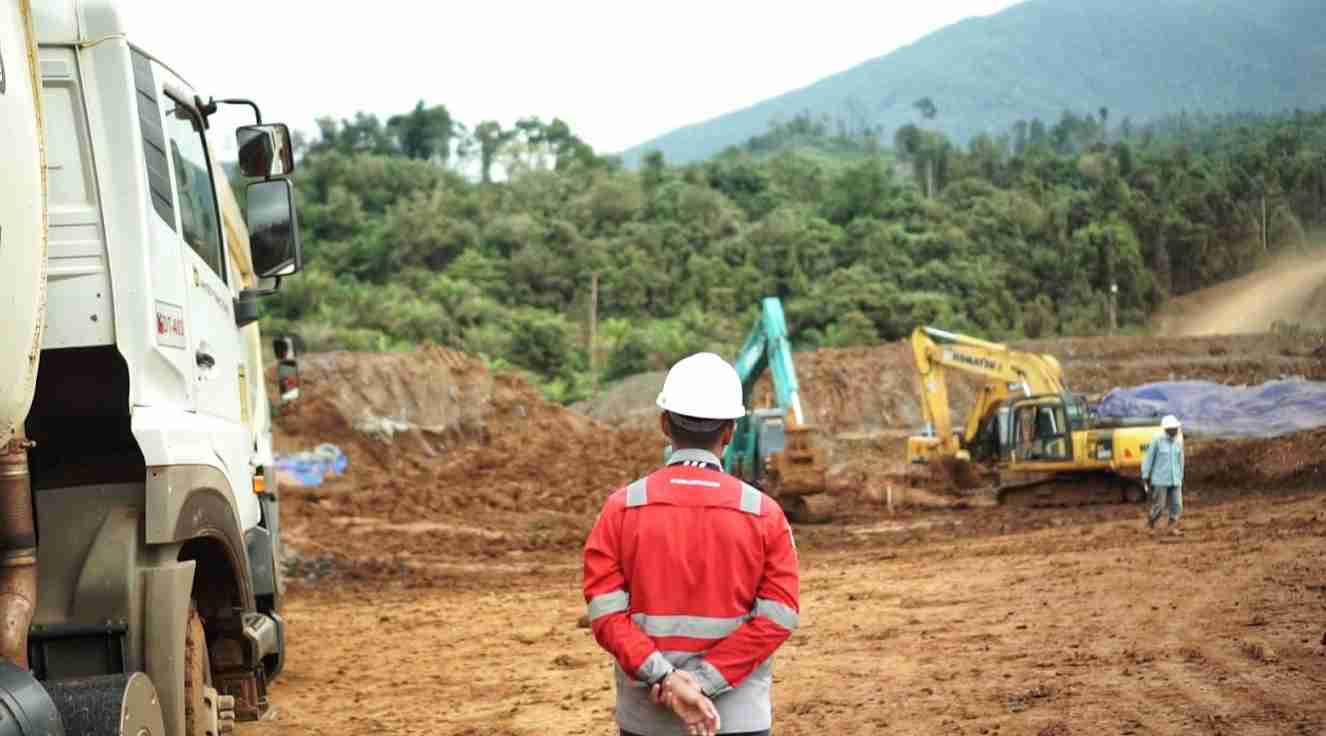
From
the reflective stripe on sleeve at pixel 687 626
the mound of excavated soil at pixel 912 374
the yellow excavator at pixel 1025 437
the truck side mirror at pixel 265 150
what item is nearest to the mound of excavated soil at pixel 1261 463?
the yellow excavator at pixel 1025 437

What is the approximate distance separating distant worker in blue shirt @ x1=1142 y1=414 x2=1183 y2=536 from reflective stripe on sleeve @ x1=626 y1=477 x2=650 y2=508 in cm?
1435

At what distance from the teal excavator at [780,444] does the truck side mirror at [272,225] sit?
49.9ft

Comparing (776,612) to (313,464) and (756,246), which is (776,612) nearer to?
(313,464)

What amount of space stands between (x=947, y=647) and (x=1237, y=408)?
1888cm

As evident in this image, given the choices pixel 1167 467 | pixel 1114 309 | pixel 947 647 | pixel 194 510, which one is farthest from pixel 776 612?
pixel 1114 309

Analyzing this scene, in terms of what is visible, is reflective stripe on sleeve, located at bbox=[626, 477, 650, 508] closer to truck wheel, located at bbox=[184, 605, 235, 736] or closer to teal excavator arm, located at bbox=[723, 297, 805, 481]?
truck wheel, located at bbox=[184, 605, 235, 736]

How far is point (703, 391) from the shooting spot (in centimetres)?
438

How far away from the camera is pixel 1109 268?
2418 inches

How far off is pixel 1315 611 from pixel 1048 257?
54156 mm

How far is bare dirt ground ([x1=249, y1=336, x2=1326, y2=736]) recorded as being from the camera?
361 inches

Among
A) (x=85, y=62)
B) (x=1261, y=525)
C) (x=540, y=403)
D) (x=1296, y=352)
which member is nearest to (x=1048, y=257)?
(x=1296, y=352)

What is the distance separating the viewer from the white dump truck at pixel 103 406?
182 inches

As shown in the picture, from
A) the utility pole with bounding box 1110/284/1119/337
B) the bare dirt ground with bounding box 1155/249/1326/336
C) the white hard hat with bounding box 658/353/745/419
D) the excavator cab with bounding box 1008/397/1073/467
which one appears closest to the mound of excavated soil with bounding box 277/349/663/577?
the excavator cab with bounding box 1008/397/1073/467

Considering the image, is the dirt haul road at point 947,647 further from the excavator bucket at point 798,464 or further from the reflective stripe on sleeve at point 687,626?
the reflective stripe on sleeve at point 687,626
